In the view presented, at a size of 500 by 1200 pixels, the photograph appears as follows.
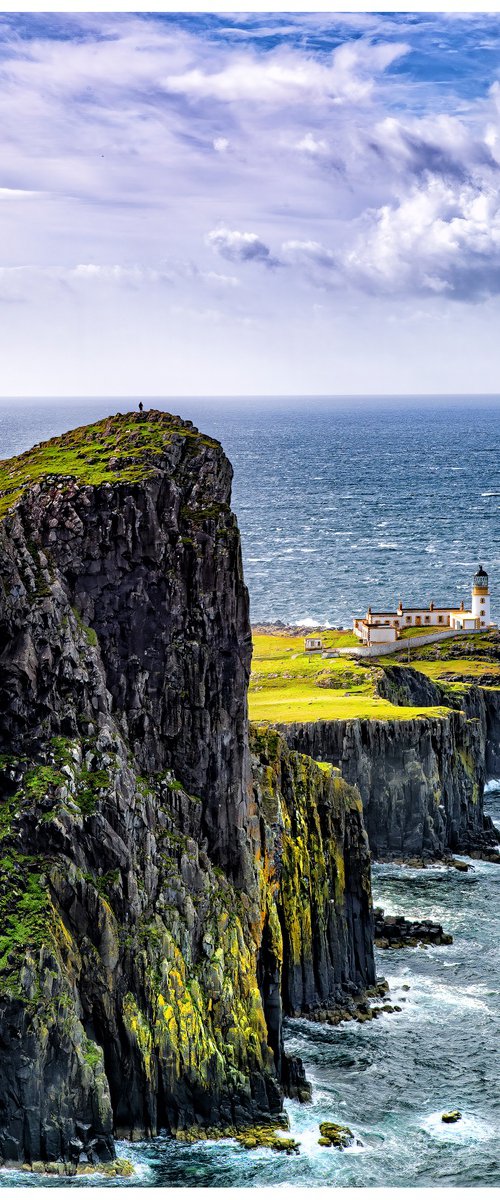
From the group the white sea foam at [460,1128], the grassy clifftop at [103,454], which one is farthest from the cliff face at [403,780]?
the white sea foam at [460,1128]

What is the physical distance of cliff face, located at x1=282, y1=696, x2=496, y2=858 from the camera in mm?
113250

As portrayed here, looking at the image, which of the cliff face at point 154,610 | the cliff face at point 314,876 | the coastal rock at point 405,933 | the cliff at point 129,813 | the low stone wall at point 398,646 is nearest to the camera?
the cliff at point 129,813

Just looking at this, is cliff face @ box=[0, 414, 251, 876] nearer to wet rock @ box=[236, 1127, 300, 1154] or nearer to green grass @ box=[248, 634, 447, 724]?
wet rock @ box=[236, 1127, 300, 1154]

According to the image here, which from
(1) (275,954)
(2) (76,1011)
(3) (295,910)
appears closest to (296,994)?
(3) (295,910)

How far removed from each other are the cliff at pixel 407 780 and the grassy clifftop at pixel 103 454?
126 feet

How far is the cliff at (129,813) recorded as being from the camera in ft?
197

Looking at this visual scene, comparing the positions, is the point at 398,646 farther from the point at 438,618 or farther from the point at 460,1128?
the point at 460,1128

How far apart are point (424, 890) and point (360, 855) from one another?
1656cm

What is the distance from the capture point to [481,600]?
16800cm

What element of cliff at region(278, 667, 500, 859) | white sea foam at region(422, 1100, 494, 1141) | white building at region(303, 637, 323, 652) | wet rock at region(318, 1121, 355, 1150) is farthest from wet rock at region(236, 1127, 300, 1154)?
white building at region(303, 637, 323, 652)

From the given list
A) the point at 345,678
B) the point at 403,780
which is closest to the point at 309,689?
the point at 345,678

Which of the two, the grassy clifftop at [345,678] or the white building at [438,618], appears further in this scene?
the white building at [438,618]

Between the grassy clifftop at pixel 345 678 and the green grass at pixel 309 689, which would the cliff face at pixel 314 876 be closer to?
the green grass at pixel 309 689

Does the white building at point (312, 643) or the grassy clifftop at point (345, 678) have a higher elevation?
the white building at point (312, 643)
